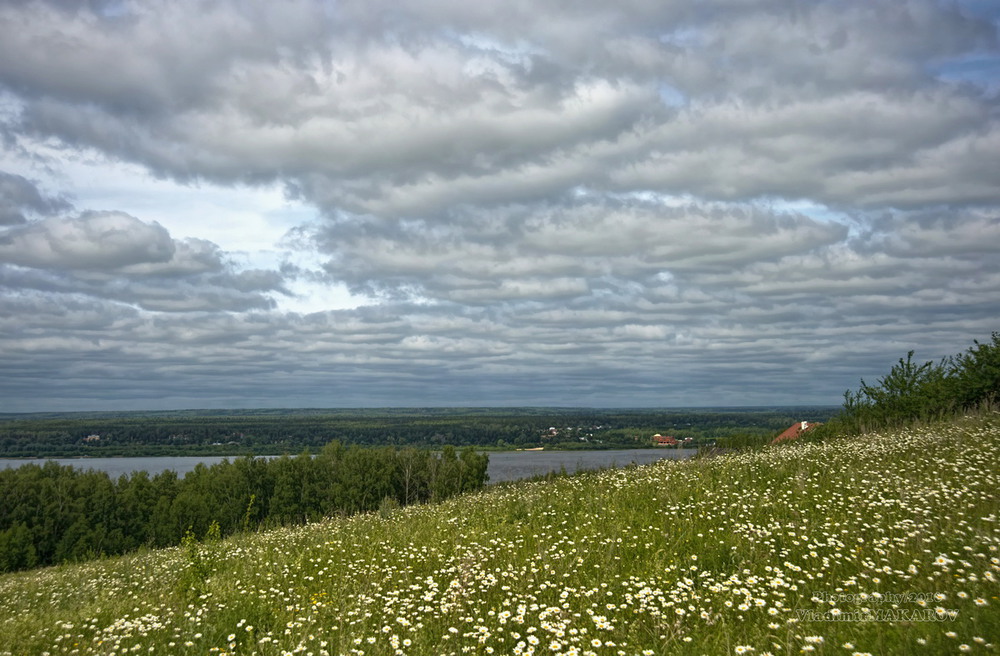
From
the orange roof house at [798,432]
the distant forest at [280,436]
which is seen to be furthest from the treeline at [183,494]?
the distant forest at [280,436]

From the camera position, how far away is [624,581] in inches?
276

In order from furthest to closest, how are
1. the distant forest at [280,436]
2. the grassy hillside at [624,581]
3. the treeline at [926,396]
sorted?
1. the distant forest at [280,436]
2. the treeline at [926,396]
3. the grassy hillside at [624,581]

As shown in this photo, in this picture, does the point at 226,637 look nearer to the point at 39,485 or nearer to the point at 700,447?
the point at 700,447

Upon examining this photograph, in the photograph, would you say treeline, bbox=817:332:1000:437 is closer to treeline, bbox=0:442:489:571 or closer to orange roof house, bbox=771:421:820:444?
orange roof house, bbox=771:421:820:444

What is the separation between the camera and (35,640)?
23.2ft

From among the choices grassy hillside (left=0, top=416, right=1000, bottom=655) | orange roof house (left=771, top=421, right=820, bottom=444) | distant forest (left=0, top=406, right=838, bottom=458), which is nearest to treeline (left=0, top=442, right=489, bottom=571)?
orange roof house (left=771, top=421, right=820, bottom=444)

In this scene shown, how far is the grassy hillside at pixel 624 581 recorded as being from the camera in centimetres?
565

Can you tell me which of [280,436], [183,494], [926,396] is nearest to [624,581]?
[926,396]

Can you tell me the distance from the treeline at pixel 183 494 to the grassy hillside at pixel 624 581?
1877 inches

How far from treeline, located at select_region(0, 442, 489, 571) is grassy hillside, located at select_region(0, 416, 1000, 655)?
47.7 metres

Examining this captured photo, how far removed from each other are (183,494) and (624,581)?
69.3 m

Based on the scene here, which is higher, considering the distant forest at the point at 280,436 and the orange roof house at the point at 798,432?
the orange roof house at the point at 798,432

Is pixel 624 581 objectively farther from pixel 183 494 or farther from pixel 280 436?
pixel 280 436

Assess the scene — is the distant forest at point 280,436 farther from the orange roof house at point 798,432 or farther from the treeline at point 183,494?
the orange roof house at point 798,432
